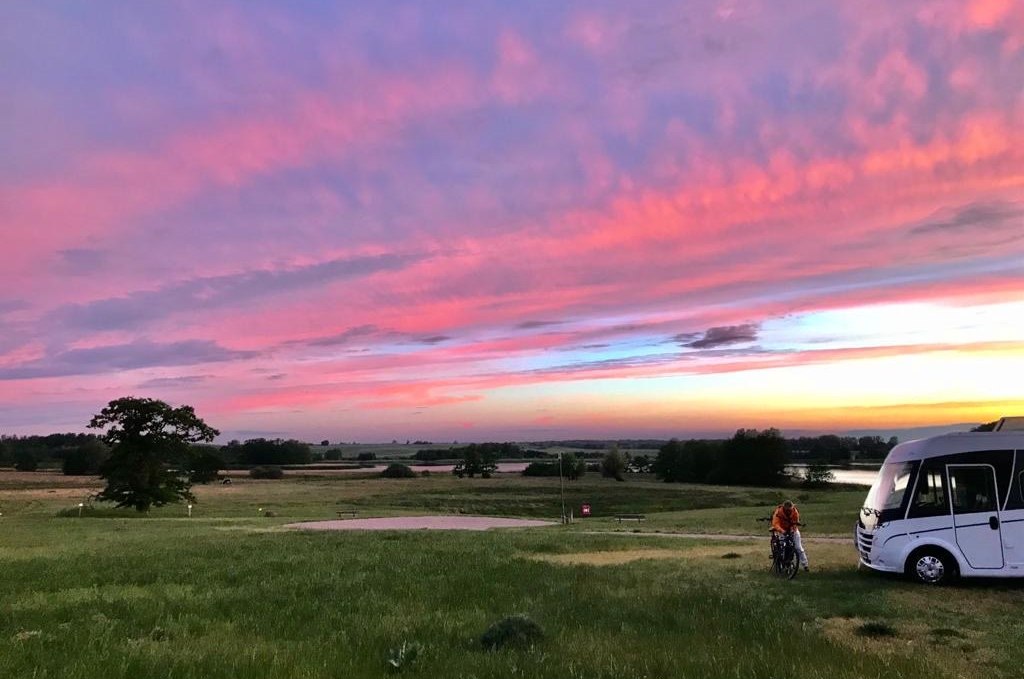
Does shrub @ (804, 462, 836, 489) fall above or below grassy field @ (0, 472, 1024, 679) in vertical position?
below

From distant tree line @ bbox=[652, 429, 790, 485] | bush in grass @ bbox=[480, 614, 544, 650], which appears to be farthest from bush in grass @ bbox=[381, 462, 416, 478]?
bush in grass @ bbox=[480, 614, 544, 650]

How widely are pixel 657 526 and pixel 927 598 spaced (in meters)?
28.4

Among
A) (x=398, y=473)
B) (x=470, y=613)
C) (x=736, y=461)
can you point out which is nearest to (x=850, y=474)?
(x=736, y=461)

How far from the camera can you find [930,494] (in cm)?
1714

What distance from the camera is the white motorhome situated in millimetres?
16391

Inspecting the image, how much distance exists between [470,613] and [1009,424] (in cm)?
1378

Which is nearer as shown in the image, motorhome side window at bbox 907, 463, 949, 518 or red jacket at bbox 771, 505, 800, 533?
motorhome side window at bbox 907, 463, 949, 518

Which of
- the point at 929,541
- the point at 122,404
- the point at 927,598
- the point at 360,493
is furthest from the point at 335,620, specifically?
the point at 360,493

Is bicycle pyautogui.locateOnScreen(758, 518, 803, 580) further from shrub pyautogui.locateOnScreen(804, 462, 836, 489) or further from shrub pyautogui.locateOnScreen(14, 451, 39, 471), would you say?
shrub pyautogui.locateOnScreen(14, 451, 39, 471)

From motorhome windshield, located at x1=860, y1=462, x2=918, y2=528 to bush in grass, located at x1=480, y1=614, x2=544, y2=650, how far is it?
35.7 feet

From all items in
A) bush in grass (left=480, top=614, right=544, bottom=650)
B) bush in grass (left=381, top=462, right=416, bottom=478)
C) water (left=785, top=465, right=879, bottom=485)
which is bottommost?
water (left=785, top=465, right=879, bottom=485)

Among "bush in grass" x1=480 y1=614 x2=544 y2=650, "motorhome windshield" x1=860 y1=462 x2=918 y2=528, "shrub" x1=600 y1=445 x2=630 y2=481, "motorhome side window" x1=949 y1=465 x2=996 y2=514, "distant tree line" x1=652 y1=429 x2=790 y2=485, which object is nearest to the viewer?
"bush in grass" x1=480 y1=614 x2=544 y2=650

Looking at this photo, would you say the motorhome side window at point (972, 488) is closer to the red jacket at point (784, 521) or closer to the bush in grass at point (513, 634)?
the red jacket at point (784, 521)

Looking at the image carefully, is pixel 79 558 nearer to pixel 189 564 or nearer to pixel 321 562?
pixel 189 564
